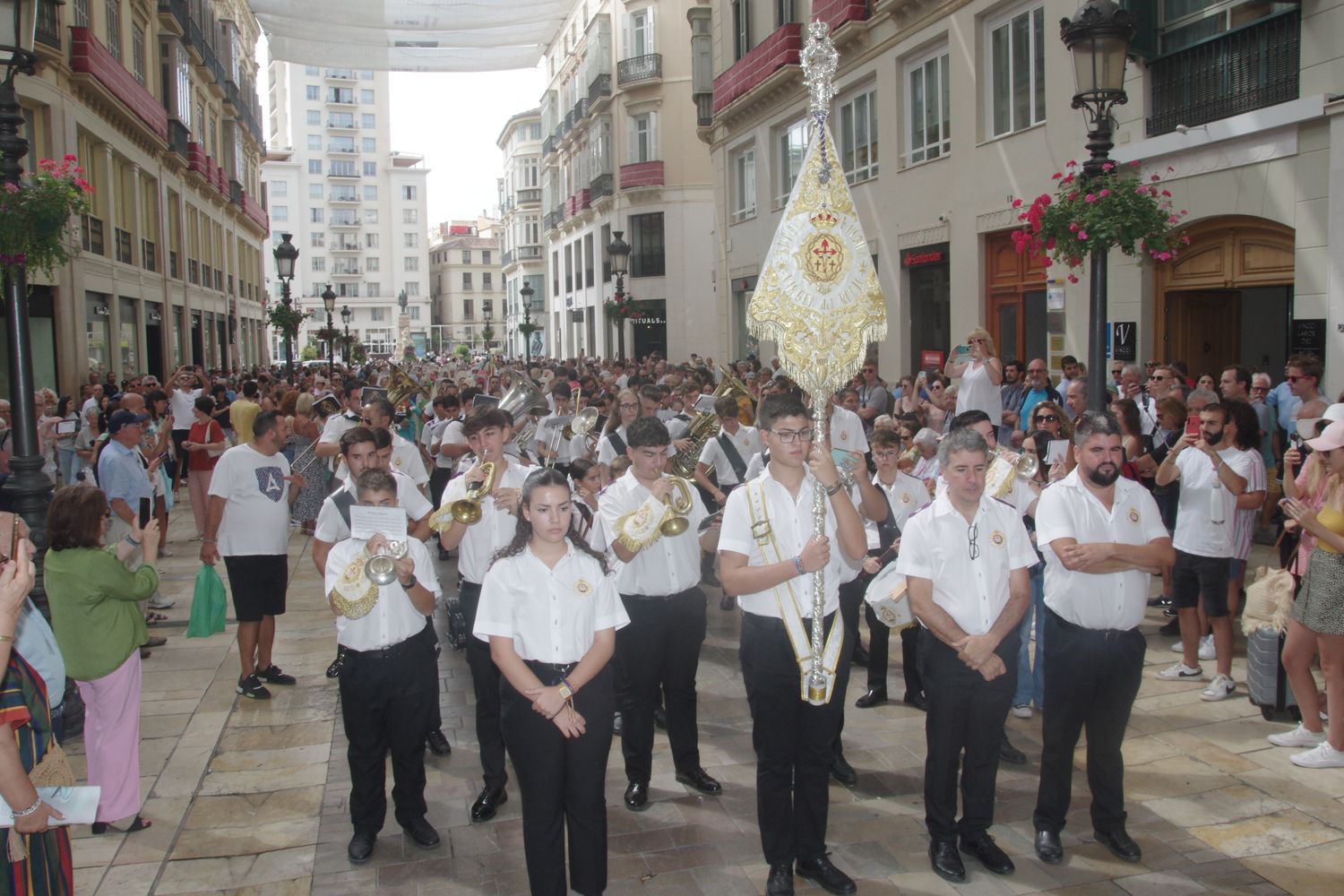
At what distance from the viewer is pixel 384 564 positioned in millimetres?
4758

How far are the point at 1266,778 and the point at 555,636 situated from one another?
402 centimetres

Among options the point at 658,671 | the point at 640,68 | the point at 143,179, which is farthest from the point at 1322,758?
the point at 640,68

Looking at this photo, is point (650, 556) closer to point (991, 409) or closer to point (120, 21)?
point (991, 409)

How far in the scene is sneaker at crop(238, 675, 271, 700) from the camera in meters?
7.34

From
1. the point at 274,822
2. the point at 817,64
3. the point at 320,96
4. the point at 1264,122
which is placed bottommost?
the point at 274,822

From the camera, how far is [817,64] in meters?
5.30

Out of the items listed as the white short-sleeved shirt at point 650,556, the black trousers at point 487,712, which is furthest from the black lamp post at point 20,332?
the white short-sleeved shirt at point 650,556

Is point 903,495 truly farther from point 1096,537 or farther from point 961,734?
point 961,734

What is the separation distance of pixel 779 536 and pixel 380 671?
199cm

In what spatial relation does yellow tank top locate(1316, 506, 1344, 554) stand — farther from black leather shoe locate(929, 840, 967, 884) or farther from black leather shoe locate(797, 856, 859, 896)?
black leather shoe locate(797, 856, 859, 896)

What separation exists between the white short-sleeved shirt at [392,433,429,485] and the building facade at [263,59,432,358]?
89556mm

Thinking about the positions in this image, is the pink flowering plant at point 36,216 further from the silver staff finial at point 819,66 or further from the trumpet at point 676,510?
the silver staff finial at point 819,66

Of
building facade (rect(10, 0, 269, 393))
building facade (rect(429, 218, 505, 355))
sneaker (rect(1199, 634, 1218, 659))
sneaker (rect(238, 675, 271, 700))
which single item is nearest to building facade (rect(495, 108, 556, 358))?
building facade (rect(10, 0, 269, 393))

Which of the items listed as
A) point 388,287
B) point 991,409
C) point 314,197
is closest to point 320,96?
point 314,197
